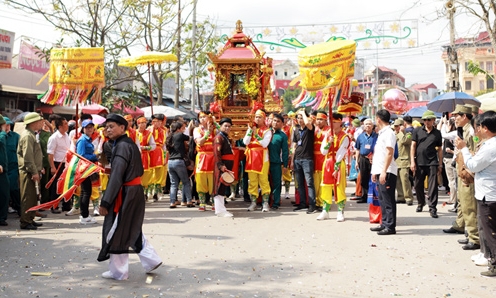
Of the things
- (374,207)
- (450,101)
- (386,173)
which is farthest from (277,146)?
(450,101)

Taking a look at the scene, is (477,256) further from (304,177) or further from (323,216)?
(304,177)

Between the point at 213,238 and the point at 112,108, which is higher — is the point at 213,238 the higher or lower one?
the lower one

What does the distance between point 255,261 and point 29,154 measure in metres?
4.38

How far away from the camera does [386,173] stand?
7.90 metres

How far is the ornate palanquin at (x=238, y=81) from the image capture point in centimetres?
1156

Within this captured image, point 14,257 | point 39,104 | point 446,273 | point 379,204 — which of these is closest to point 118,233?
point 14,257

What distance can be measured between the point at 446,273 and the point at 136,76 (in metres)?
15.2

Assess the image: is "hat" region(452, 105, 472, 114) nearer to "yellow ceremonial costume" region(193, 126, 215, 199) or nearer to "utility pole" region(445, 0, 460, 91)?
Result: "yellow ceremonial costume" region(193, 126, 215, 199)

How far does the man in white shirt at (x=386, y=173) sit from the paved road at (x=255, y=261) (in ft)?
0.95

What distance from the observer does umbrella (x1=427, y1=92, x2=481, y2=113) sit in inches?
419

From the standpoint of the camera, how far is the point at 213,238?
25.5 ft

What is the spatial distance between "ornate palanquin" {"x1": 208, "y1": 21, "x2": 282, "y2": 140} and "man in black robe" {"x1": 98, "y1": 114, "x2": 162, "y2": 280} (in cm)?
591

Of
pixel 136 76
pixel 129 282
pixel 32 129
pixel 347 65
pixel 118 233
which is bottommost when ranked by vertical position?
pixel 129 282

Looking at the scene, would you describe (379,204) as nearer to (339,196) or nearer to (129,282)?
(339,196)
